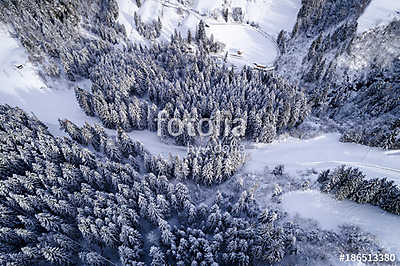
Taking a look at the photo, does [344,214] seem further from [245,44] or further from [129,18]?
[129,18]

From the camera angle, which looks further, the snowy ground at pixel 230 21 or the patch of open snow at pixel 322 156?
the snowy ground at pixel 230 21

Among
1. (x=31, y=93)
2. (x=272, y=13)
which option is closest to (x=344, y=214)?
(x=31, y=93)

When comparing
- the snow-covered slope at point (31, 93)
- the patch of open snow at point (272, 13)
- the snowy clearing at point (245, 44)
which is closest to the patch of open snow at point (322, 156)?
the snowy clearing at point (245, 44)

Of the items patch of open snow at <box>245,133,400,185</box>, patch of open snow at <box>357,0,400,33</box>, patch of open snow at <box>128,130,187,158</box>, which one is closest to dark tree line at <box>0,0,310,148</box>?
patch of open snow at <box>128,130,187,158</box>

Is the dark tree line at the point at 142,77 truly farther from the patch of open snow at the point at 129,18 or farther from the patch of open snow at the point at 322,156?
the patch of open snow at the point at 129,18

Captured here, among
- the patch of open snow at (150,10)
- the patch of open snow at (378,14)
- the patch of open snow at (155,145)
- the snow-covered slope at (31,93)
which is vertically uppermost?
the patch of open snow at (378,14)
